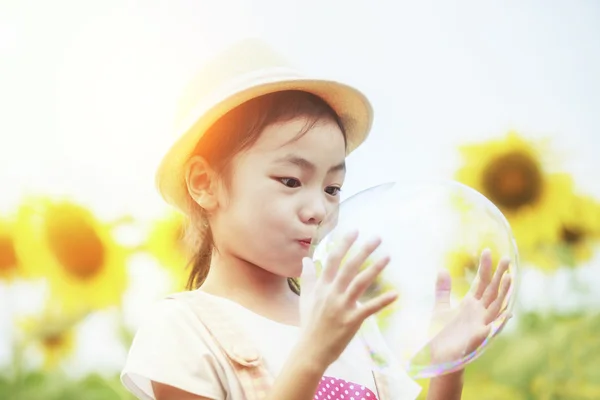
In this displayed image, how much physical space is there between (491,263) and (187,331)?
0.79 ft

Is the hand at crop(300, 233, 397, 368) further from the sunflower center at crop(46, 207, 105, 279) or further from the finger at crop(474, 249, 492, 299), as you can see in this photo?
the sunflower center at crop(46, 207, 105, 279)

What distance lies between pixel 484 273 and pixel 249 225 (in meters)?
0.20

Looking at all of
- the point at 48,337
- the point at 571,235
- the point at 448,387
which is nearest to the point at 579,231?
the point at 571,235

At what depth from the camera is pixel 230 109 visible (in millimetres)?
715

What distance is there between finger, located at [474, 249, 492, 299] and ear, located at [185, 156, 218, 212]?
0.77 ft

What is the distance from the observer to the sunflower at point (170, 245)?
1.04m

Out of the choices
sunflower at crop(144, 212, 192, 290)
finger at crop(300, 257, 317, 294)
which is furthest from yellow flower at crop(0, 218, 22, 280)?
finger at crop(300, 257, 317, 294)

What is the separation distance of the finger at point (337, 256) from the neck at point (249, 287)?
0.56ft

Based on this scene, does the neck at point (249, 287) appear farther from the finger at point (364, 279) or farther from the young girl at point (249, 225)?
the finger at point (364, 279)

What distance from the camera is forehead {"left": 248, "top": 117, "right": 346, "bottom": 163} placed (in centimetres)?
68

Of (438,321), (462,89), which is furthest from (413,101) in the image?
(438,321)

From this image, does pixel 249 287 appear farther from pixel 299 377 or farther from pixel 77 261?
pixel 77 261

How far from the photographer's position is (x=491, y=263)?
2.02ft

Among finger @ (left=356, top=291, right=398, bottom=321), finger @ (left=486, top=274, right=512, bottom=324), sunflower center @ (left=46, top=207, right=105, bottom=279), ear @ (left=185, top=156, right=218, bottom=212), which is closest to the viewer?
finger @ (left=356, top=291, right=398, bottom=321)
